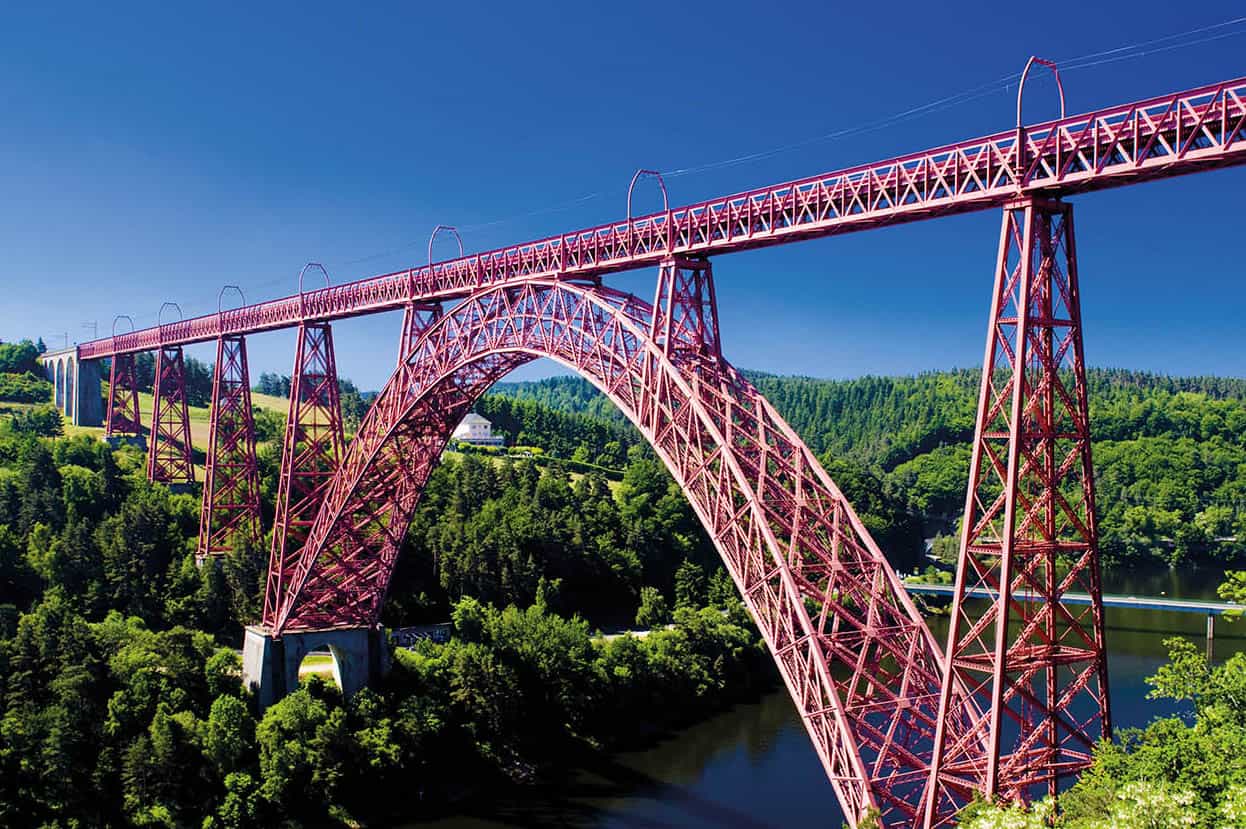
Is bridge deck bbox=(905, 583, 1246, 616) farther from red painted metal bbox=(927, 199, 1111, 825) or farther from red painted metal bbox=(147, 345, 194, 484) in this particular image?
red painted metal bbox=(147, 345, 194, 484)

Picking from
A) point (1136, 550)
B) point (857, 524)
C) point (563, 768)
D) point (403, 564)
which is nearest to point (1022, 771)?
point (857, 524)

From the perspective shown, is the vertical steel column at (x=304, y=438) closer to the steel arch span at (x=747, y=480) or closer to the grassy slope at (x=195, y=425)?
the steel arch span at (x=747, y=480)

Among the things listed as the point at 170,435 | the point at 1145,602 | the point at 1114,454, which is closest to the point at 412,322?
the point at 170,435

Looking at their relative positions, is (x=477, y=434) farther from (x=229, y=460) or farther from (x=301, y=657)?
(x=301, y=657)

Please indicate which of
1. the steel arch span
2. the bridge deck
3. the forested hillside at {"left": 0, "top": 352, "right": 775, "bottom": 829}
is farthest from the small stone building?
the steel arch span

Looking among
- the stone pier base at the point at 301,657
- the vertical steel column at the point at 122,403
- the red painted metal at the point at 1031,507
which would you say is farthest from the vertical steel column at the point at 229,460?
the red painted metal at the point at 1031,507
